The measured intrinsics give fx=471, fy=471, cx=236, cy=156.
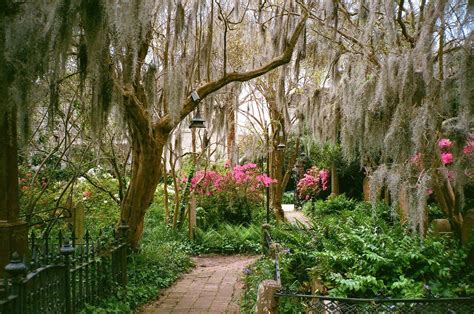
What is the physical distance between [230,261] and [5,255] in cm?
588

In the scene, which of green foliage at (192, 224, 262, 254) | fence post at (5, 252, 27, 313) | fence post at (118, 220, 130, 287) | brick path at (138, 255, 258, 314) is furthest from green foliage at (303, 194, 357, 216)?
fence post at (5, 252, 27, 313)

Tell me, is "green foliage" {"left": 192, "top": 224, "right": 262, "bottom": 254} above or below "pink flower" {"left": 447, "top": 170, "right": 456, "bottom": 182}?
below

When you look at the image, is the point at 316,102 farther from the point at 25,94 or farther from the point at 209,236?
the point at 25,94

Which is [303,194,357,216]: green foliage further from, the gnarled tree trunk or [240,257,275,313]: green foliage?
the gnarled tree trunk

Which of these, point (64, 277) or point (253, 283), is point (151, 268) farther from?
point (64, 277)

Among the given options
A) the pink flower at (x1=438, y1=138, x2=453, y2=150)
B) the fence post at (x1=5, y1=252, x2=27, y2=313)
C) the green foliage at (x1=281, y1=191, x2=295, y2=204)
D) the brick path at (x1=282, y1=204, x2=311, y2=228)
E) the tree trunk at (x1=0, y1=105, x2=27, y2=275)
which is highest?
the pink flower at (x1=438, y1=138, x2=453, y2=150)

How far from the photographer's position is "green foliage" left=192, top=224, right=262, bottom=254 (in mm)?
10289

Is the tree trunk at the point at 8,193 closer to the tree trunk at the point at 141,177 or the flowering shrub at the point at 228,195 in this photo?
the tree trunk at the point at 141,177

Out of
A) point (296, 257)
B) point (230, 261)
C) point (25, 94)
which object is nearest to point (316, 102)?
point (230, 261)

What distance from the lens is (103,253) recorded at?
16.8 feet

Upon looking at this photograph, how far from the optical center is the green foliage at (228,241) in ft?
33.8

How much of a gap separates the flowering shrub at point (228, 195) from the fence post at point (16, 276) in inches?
353

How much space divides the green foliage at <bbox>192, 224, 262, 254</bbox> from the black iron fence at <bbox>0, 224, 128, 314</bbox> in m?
4.64

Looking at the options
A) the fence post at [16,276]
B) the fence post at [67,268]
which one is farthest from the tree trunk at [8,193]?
the fence post at [16,276]
